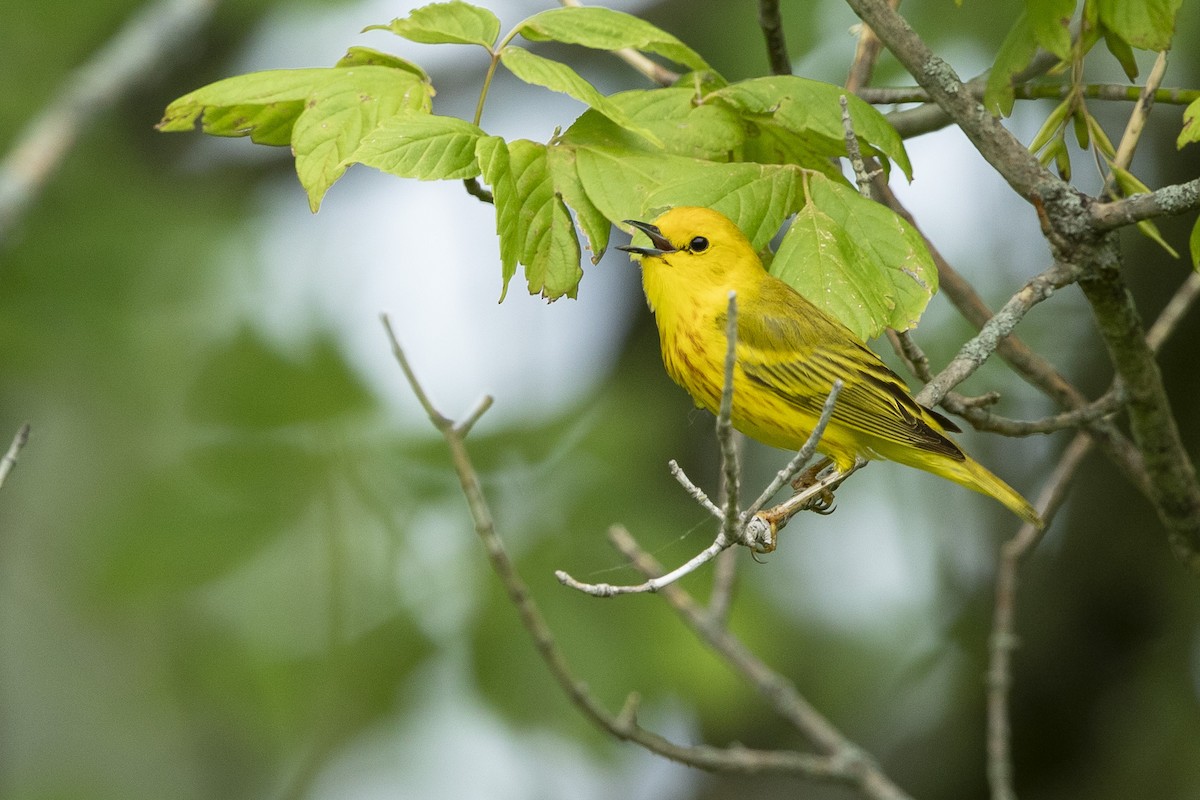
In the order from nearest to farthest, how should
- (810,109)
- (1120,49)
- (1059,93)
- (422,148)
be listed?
(422,148) → (810,109) → (1120,49) → (1059,93)

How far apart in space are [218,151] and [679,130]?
209 inches

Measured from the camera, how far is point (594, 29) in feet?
9.17

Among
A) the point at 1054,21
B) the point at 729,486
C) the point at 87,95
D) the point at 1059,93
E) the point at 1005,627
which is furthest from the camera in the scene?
the point at 1005,627

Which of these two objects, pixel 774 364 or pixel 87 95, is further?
pixel 87 95

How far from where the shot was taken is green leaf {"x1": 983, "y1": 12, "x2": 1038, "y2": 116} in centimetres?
306

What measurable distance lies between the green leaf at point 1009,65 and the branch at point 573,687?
1685 millimetres

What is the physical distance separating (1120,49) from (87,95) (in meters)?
3.18

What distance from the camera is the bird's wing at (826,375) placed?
370cm

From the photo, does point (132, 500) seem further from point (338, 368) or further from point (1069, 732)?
point (1069, 732)

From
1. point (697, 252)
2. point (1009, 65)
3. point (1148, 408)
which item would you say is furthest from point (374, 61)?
point (1148, 408)

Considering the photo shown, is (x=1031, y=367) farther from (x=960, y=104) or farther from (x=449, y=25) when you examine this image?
(x=449, y=25)

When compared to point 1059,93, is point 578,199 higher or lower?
lower

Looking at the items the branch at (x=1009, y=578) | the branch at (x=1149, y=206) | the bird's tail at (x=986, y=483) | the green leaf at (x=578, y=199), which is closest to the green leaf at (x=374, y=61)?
the green leaf at (x=578, y=199)

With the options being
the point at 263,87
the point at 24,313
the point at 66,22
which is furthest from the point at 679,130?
the point at 66,22
